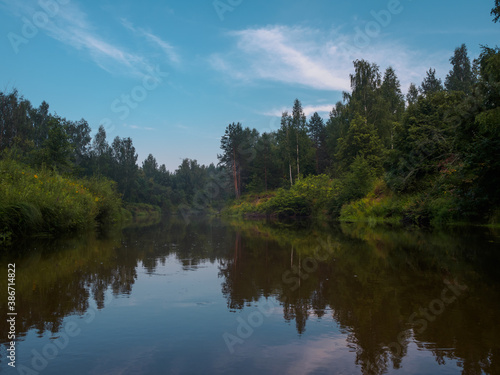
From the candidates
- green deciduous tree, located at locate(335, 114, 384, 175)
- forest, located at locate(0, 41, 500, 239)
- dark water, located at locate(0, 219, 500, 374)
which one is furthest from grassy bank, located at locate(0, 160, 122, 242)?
green deciduous tree, located at locate(335, 114, 384, 175)

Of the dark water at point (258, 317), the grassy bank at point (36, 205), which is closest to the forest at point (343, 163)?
the grassy bank at point (36, 205)

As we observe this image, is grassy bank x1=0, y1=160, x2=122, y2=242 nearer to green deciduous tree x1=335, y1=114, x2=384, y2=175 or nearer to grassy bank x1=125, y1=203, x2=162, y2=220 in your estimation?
green deciduous tree x1=335, y1=114, x2=384, y2=175

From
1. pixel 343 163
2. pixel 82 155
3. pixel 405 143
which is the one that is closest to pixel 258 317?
pixel 405 143

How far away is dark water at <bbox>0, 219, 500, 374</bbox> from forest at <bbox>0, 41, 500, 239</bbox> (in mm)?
4969

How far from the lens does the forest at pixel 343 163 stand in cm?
1150

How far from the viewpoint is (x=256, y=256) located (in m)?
9.20

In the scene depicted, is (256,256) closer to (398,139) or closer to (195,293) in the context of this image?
(195,293)

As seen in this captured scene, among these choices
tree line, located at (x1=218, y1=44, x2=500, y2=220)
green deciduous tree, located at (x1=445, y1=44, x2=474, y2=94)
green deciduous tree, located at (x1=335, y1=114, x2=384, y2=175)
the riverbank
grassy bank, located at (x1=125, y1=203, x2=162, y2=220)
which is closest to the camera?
tree line, located at (x1=218, y1=44, x2=500, y2=220)

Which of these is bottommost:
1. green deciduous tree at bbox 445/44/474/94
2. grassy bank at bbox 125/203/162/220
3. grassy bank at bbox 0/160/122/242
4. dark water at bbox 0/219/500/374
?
dark water at bbox 0/219/500/374

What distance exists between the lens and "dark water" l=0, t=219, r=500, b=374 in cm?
299

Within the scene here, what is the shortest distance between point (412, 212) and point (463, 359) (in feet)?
62.4

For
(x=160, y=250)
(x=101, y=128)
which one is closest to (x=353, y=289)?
(x=160, y=250)

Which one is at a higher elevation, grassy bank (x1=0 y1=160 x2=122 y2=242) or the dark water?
grassy bank (x1=0 y1=160 x2=122 y2=242)

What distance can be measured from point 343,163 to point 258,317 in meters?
38.0
